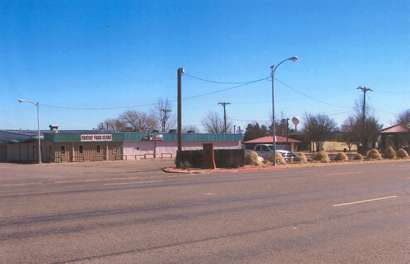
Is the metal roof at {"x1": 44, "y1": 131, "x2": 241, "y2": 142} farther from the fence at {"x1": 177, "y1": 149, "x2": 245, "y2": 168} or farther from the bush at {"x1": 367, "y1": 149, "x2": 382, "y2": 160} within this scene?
the bush at {"x1": 367, "y1": 149, "x2": 382, "y2": 160}

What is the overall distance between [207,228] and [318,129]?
100.0 metres

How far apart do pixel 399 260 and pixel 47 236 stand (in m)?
5.64

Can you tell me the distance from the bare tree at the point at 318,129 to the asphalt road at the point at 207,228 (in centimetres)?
9172

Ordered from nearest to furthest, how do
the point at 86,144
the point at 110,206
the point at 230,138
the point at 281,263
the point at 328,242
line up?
1. the point at 281,263
2. the point at 328,242
3. the point at 110,206
4. the point at 86,144
5. the point at 230,138

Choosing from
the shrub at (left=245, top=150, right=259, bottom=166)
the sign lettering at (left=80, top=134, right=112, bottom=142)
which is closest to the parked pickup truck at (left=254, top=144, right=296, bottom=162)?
the shrub at (left=245, top=150, right=259, bottom=166)

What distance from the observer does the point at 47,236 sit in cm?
909

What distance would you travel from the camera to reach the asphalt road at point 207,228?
7.63 metres

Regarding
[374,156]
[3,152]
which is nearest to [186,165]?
[374,156]

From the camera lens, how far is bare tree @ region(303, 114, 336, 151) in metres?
107

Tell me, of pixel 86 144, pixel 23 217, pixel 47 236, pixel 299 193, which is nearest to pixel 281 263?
pixel 47 236

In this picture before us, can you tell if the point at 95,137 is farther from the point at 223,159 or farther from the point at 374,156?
the point at 374,156

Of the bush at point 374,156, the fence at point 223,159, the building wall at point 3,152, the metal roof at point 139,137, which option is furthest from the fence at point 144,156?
the fence at point 223,159

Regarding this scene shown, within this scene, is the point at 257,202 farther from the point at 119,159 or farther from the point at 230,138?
the point at 230,138

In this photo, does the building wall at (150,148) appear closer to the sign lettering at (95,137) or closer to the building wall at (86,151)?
the building wall at (86,151)
